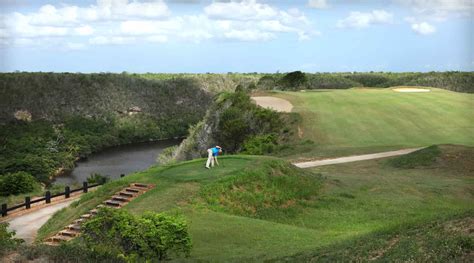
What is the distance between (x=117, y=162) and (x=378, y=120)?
4311 cm

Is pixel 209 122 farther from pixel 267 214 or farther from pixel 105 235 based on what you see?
pixel 105 235

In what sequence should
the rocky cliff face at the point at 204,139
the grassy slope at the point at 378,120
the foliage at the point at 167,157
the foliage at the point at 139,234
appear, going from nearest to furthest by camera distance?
the foliage at the point at 139,234 < the grassy slope at the point at 378,120 < the rocky cliff face at the point at 204,139 < the foliage at the point at 167,157

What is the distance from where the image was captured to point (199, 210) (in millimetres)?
20609

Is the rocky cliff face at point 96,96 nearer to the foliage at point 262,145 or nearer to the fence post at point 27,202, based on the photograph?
the foliage at point 262,145

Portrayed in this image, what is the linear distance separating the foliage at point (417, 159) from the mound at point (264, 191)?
832 centimetres

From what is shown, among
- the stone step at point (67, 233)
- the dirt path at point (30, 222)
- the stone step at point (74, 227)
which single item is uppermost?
the stone step at point (74, 227)

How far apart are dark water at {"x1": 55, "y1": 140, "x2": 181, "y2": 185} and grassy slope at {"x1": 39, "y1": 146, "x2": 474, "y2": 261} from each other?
40875 mm

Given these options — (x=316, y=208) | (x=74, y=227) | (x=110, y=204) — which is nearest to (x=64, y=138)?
(x=110, y=204)

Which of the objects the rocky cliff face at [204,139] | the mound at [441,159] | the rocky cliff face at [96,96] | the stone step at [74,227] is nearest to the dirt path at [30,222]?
the stone step at [74,227]

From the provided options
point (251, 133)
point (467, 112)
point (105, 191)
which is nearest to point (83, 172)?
point (251, 133)

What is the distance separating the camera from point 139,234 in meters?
14.9

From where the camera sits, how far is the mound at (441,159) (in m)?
31.8

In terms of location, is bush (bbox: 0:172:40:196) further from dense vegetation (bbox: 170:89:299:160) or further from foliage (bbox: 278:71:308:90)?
foliage (bbox: 278:71:308:90)

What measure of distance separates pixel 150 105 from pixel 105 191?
10854 centimetres
